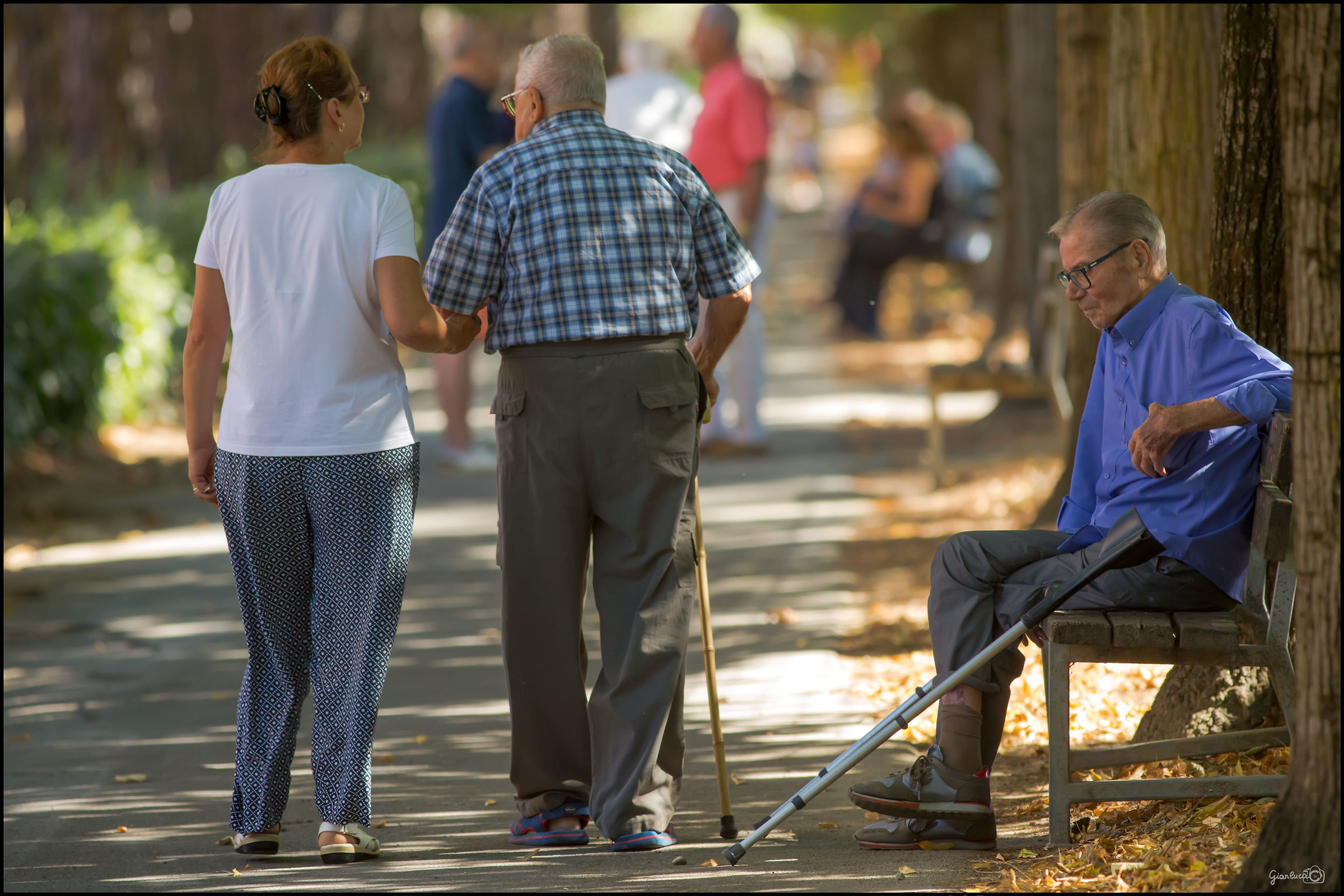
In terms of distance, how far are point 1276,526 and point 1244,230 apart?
120 centimetres

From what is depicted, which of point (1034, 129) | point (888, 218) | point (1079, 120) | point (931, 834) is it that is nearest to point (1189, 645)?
point (931, 834)

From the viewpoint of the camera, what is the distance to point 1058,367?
847 centimetres

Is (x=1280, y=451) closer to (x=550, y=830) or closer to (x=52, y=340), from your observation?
(x=550, y=830)

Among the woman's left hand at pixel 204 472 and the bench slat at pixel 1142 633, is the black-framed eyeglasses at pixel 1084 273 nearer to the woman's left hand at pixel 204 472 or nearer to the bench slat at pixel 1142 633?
the bench slat at pixel 1142 633

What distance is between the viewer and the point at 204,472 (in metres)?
4.18

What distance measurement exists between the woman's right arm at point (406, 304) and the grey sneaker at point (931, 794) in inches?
62.0

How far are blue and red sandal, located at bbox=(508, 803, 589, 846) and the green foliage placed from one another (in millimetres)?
5890

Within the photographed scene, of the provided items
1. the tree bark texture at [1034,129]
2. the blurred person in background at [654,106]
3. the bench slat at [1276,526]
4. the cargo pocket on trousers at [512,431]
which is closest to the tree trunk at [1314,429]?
the bench slat at [1276,526]

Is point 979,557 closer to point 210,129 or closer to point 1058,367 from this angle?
point 1058,367

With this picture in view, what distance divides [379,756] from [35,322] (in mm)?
5632

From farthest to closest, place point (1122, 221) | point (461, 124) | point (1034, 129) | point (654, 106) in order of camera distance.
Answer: point (1034, 129) < point (461, 124) < point (654, 106) < point (1122, 221)

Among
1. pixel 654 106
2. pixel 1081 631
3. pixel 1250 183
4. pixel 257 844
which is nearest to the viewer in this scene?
pixel 1081 631

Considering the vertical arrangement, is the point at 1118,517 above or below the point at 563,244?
below

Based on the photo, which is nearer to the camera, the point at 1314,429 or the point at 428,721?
the point at 1314,429
